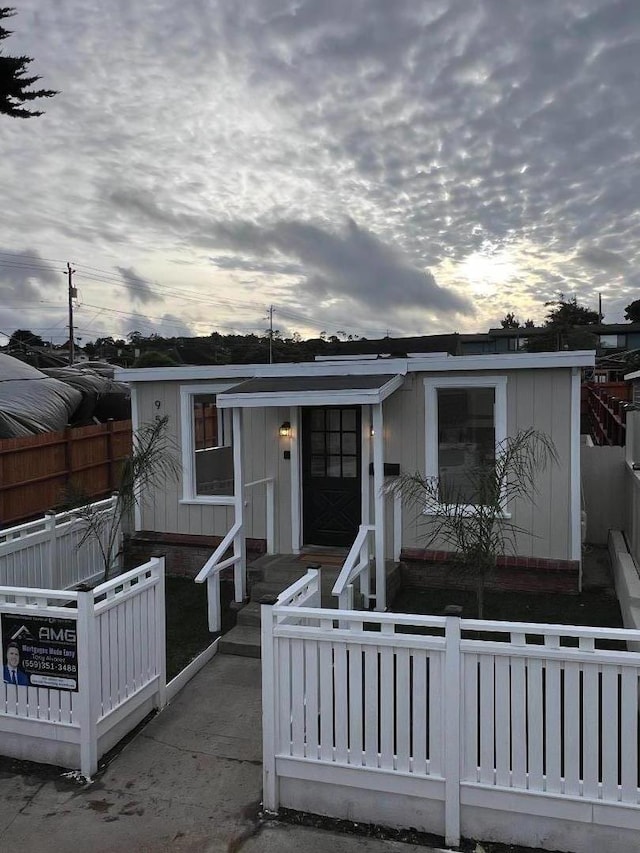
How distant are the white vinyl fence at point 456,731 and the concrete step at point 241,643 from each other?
7.43 ft

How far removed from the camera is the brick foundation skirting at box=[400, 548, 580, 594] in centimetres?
674

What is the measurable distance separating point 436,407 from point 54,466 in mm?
8024

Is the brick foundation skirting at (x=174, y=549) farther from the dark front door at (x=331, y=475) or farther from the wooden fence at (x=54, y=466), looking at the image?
the wooden fence at (x=54, y=466)

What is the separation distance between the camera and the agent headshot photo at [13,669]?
12.8 feet

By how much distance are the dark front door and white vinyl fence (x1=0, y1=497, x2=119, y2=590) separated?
2.52 meters

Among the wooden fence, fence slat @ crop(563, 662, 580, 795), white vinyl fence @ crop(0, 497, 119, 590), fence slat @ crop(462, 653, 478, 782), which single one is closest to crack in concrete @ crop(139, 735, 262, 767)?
fence slat @ crop(462, 653, 478, 782)

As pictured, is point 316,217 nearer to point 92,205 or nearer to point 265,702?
point 92,205

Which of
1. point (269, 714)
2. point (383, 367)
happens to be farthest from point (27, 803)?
point (383, 367)

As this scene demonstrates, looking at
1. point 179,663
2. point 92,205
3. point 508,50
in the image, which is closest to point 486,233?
point 508,50

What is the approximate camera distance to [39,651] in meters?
3.88

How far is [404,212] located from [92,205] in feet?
24.4

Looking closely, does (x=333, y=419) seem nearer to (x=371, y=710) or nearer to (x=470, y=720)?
(x=371, y=710)

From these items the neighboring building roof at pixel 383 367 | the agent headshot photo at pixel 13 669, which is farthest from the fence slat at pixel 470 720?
the neighboring building roof at pixel 383 367

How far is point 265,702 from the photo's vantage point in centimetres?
345
